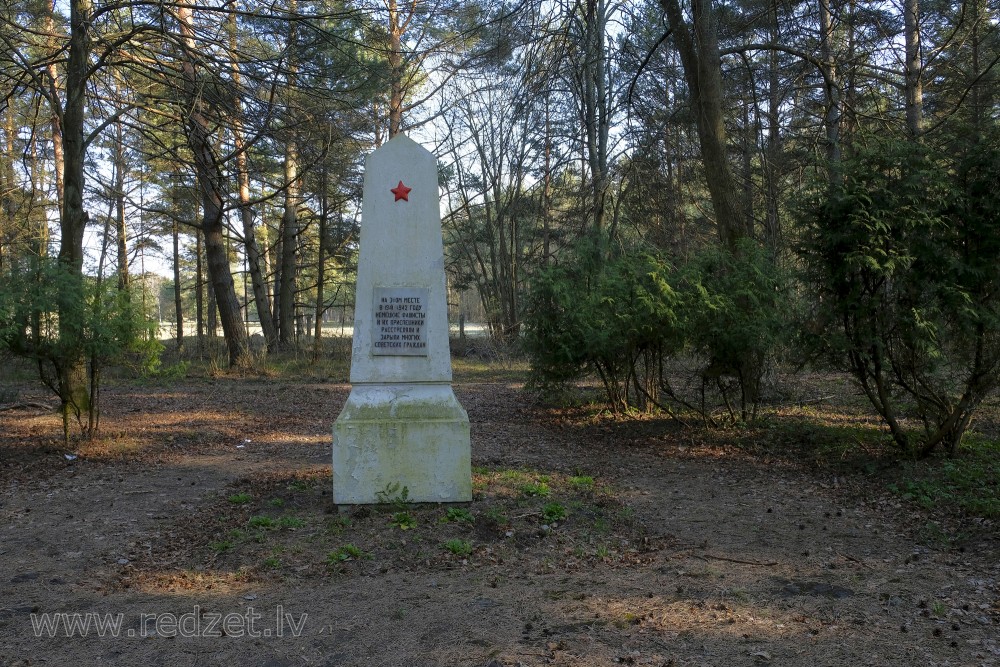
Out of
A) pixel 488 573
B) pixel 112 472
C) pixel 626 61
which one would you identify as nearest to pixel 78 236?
pixel 112 472

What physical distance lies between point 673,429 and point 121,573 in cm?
725

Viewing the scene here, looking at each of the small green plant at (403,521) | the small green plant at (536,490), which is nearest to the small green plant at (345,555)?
the small green plant at (403,521)

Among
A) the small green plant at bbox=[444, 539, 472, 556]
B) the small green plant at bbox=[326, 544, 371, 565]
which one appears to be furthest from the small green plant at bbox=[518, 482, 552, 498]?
the small green plant at bbox=[326, 544, 371, 565]

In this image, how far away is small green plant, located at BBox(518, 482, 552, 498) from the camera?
6496 mm

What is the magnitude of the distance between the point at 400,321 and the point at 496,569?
7.60 ft

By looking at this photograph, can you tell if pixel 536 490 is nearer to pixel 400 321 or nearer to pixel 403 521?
pixel 403 521

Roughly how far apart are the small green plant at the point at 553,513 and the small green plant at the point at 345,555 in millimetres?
1517

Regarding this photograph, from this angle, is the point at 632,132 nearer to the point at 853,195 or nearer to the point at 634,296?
the point at 634,296

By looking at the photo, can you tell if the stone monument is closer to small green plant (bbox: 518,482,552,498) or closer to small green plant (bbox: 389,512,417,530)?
small green plant (bbox: 389,512,417,530)

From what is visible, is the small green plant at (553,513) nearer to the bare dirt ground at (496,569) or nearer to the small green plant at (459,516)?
the bare dirt ground at (496,569)

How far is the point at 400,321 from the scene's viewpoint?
616 cm

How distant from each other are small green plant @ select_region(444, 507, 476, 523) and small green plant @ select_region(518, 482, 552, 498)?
33.3 inches

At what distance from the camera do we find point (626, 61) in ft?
51.6

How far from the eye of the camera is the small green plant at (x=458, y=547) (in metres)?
5.11
